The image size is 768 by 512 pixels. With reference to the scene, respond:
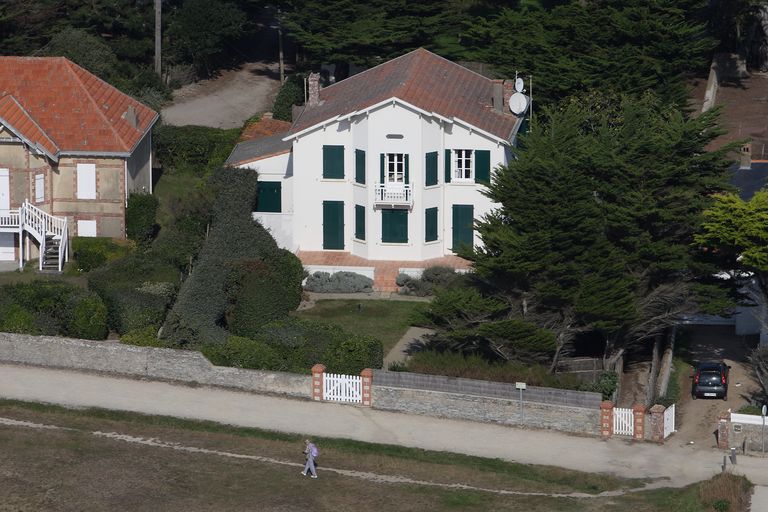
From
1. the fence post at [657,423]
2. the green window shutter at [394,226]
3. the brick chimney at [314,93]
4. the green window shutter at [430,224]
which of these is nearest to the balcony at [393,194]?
the green window shutter at [394,226]

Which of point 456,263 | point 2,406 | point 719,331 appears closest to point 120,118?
point 456,263

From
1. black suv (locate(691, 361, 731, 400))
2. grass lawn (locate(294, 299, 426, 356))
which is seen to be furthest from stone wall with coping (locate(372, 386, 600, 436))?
grass lawn (locate(294, 299, 426, 356))

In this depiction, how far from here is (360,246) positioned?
6644 cm

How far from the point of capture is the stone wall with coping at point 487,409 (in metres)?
51.2

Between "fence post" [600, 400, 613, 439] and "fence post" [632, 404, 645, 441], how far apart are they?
2.31 feet

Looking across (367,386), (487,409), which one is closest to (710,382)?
(487,409)

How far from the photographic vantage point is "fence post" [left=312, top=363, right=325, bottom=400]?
5312cm

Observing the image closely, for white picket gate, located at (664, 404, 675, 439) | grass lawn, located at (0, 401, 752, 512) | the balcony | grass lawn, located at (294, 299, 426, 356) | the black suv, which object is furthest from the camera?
the balcony

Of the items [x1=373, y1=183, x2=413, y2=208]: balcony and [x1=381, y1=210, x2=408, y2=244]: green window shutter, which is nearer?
[x1=373, y1=183, x2=413, y2=208]: balcony

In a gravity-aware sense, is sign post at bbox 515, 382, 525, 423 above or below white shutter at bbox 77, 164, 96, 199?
below

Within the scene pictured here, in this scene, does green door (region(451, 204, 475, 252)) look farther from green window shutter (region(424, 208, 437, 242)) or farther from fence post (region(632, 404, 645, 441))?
fence post (region(632, 404, 645, 441))

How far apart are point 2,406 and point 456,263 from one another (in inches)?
802

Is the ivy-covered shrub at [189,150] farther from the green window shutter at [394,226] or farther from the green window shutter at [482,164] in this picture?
the green window shutter at [482,164]

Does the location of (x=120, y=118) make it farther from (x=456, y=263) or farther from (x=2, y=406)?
(x=2, y=406)
